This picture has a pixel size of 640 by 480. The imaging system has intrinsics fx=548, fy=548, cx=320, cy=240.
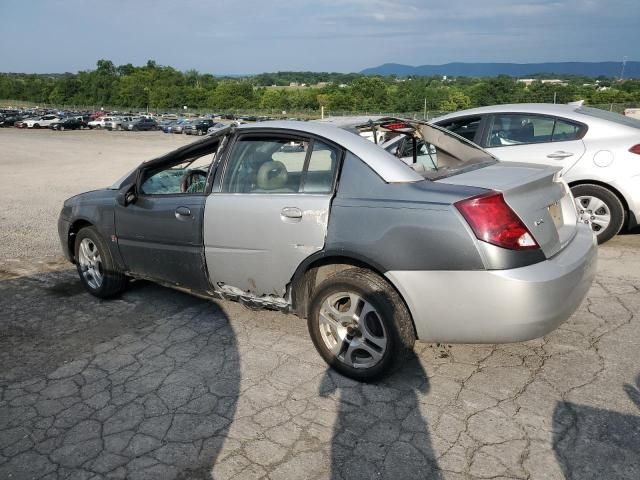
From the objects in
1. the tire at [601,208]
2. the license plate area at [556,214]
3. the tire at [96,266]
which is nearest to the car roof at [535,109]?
the tire at [601,208]

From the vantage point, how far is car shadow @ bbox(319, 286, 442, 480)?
8.54ft

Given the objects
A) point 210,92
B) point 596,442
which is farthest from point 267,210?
point 210,92

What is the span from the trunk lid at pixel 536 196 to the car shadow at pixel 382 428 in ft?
3.75

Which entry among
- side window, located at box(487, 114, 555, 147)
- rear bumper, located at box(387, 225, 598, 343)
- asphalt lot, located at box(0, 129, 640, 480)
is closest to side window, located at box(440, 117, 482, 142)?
side window, located at box(487, 114, 555, 147)

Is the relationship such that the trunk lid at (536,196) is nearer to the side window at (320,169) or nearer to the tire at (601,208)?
the side window at (320,169)

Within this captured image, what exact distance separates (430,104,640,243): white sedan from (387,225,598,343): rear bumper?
9.64 feet

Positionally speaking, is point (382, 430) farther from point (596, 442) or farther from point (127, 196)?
point (127, 196)

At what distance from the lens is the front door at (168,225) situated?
158 inches

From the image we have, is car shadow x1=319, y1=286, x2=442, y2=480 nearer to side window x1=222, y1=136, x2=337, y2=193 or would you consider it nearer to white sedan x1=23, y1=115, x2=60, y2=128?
side window x1=222, y1=136, x2=337, y2=193

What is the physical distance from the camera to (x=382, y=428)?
2.91 m

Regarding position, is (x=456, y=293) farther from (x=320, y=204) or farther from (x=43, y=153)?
(x=43, y=153)

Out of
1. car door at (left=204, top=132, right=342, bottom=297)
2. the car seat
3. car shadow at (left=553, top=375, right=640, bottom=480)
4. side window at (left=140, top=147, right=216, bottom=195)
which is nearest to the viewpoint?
car shadow at (left=553, top=375, right=640, bottom=480)

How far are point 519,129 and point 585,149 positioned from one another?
77 cm

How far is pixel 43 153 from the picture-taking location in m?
23.7
